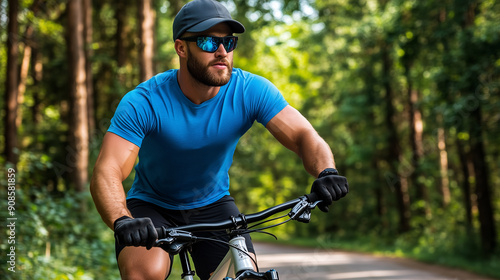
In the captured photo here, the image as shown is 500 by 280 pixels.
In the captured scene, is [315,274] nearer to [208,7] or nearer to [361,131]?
[208,7]

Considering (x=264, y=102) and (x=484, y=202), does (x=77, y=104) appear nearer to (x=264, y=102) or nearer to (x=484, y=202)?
(x=484, y=202)

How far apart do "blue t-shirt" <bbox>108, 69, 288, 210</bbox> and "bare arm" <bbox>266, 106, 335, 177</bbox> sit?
58mm

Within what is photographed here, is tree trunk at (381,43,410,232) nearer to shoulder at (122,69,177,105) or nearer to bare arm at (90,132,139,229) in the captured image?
shoulder at (122,69,177,105)

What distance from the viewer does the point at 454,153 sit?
90.4 ft

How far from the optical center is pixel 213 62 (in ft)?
9.66

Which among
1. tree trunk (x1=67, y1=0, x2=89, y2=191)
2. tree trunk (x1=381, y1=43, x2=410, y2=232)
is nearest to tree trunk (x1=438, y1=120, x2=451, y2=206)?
tree trunk (x1=381, y1=43, x2=410, y2=232)

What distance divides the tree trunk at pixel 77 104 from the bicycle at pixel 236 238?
1305 centimetres

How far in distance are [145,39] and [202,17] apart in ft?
46.9

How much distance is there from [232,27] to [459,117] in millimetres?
11548

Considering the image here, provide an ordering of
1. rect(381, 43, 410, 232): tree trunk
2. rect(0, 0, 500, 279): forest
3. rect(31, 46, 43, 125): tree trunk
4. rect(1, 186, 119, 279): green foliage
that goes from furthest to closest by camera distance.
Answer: rect(381, 43, 410, 232): tree trunk
rect(31, 46, 43, 125): tree trunk
rect(0, 0, 500, 279): forest
rect(1, 186, 119, 279): green foliage

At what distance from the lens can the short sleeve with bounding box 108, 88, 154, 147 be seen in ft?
9.73

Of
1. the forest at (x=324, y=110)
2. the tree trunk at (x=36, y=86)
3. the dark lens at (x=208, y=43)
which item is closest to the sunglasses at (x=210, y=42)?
the dark lens at (x=208, y=43)

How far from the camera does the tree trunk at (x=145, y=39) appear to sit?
54.1 feet

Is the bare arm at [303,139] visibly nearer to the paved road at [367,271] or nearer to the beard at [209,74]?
the beard at [209,74]
